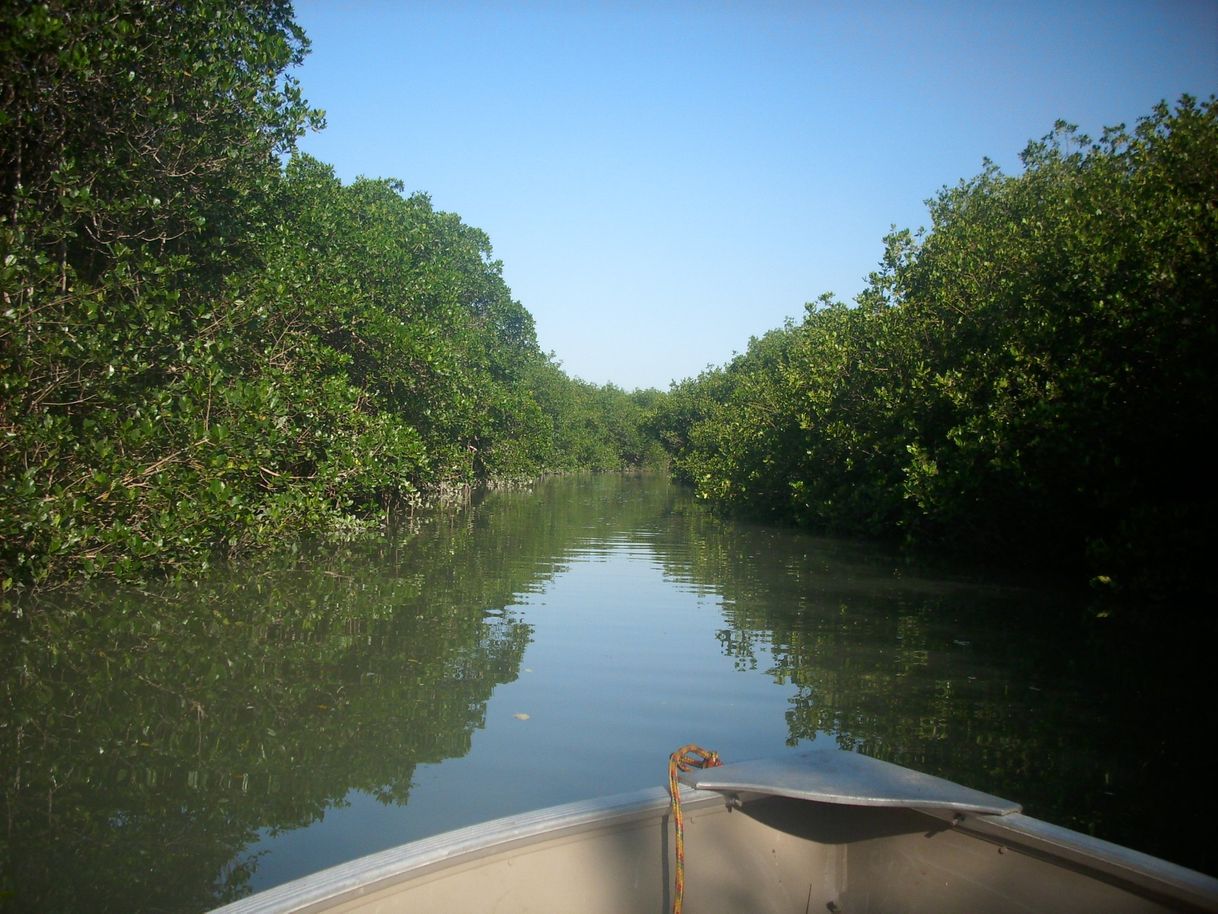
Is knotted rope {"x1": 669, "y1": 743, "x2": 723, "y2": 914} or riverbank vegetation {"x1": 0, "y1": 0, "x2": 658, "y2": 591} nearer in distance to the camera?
knotted rope {"x1": 669, "y1": 743, "x2": 723, "y2": 914}

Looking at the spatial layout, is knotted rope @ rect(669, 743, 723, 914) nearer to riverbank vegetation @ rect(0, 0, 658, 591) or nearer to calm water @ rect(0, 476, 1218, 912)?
calm water @ rect(0, 476, 1218, 912)

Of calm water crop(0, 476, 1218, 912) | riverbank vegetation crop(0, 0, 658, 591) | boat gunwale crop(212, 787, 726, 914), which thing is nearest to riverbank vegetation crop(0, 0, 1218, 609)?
riverbank vegetation crop(0, 0, 658, 591)

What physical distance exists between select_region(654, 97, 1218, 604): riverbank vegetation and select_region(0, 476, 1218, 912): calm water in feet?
5.77

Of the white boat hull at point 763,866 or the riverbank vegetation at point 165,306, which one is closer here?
the white boat hull at point 763,866

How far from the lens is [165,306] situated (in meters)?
10.1

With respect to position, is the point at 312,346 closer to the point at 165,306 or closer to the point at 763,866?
the point at 165,306

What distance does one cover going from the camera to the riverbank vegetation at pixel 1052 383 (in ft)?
35.1

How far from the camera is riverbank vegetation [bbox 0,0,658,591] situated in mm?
8094

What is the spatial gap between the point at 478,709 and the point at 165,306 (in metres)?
6.49

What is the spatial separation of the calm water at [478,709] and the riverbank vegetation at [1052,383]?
1.76m

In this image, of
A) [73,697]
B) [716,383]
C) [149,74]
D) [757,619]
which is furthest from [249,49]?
[716,383]

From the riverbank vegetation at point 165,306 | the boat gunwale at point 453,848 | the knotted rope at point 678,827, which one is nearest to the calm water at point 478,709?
the riverbank vegetation at point 165,306

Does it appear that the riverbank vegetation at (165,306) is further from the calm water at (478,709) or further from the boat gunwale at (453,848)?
the boat gunwale at (453,848)

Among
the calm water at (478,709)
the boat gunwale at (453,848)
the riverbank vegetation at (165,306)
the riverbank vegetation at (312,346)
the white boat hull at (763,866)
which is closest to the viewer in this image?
A: the boat gunwale at (453,848)
